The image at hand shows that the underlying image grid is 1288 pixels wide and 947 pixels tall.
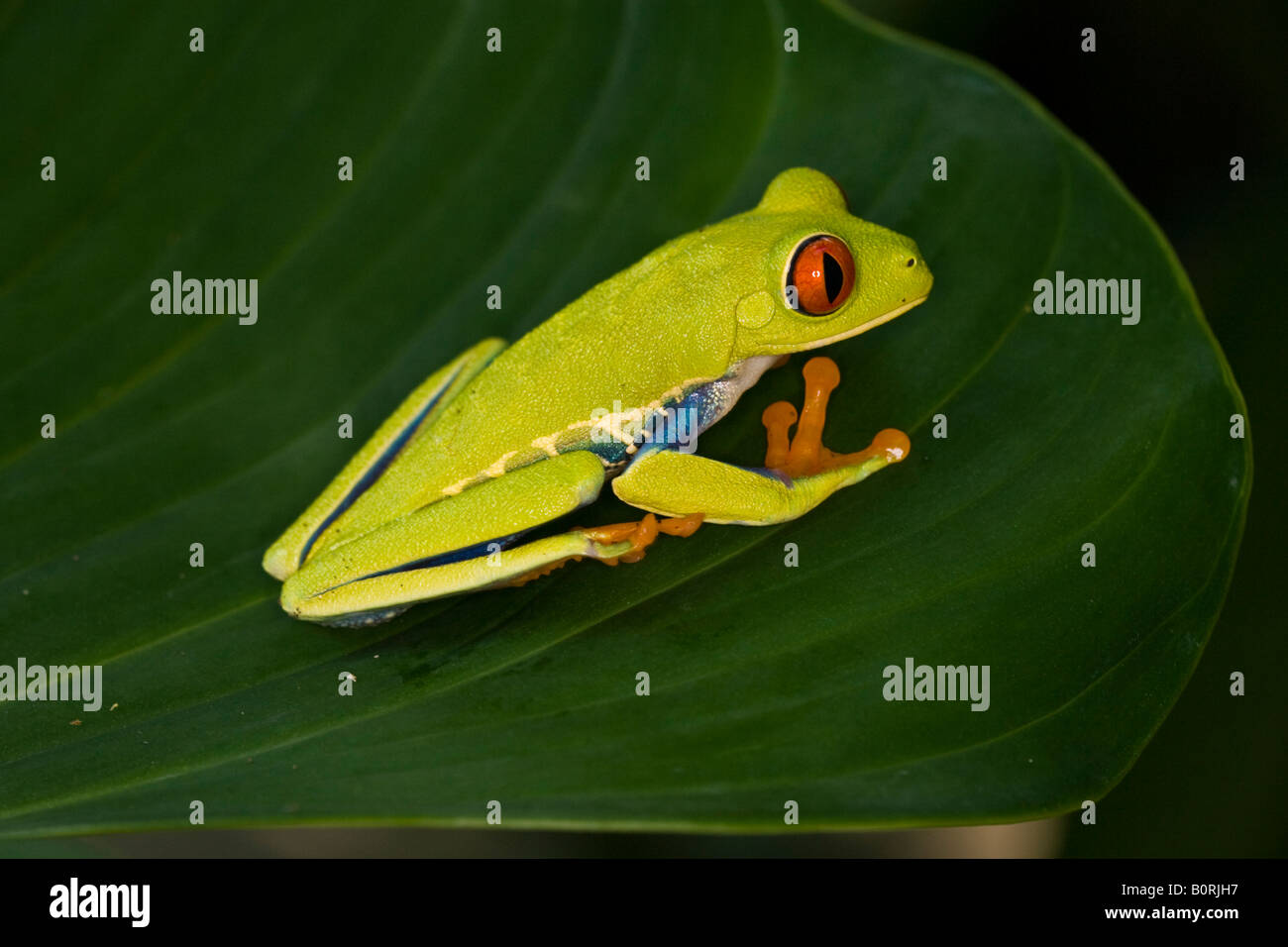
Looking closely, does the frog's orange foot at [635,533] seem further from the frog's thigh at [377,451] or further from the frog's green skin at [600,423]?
the frog's thigh at [377,451]

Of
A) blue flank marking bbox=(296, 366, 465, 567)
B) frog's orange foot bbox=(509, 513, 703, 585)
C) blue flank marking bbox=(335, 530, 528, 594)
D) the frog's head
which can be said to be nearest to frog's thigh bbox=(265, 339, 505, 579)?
blue flank marking bbox=(296, 366, 465, 567)

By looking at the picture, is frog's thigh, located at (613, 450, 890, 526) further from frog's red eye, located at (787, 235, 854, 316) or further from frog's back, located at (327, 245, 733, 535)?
frog's red eye, located at (787, 235, 854, 316)

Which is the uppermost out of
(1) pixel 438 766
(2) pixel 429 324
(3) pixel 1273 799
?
(2) pixel 429 324

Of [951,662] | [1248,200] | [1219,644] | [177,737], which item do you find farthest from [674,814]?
[1248,200]

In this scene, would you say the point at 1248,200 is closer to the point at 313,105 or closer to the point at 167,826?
the point at 313,105

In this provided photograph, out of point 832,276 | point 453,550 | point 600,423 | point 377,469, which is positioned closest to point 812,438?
point 832,276

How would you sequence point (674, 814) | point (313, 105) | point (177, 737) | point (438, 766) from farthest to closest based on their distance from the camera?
point (313, 105) → point (177, 737) → point (438, 766) → point (674, 814)

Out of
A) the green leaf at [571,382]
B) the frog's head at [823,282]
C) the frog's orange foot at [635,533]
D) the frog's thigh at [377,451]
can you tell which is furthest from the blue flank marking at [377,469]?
the frog's head at [823,282]
